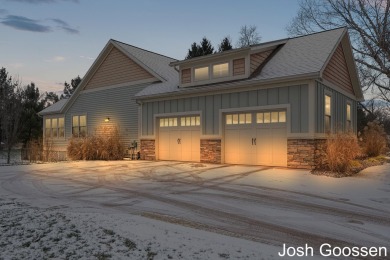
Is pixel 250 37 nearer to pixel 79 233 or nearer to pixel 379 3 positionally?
pixel 379 3

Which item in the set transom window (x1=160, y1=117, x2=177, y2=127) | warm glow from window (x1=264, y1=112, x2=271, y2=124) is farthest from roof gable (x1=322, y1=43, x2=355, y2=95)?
transom window (x1=160, y1=117, x2=177, y2=127)

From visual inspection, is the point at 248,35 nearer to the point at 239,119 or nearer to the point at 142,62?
the point at 142,62

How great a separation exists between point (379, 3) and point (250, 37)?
1956 centimetres

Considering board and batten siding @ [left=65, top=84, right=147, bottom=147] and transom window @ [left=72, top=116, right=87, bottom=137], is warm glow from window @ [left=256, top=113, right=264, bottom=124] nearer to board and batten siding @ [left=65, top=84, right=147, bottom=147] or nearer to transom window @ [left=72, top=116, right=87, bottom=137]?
board and batten siding @ [left=65, top=84, right=147, bottom=147]

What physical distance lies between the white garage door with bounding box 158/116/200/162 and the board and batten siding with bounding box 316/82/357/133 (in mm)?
5600

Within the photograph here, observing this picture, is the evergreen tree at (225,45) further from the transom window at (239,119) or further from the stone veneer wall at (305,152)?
the stone veneer wall at (305,152)

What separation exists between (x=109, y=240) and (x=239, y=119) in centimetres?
1021

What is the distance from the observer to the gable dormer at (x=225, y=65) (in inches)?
539

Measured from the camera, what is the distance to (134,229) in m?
4.50

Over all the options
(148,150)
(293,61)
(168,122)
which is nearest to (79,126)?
(148,150)

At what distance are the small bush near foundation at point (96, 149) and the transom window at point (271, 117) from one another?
8.42 m

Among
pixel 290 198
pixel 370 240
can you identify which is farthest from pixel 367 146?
pixel 370 240

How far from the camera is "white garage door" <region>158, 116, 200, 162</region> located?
15.0m

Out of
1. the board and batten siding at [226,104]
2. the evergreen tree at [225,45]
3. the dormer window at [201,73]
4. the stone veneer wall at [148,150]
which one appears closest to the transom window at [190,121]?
the board and batten siding at [226,104]
